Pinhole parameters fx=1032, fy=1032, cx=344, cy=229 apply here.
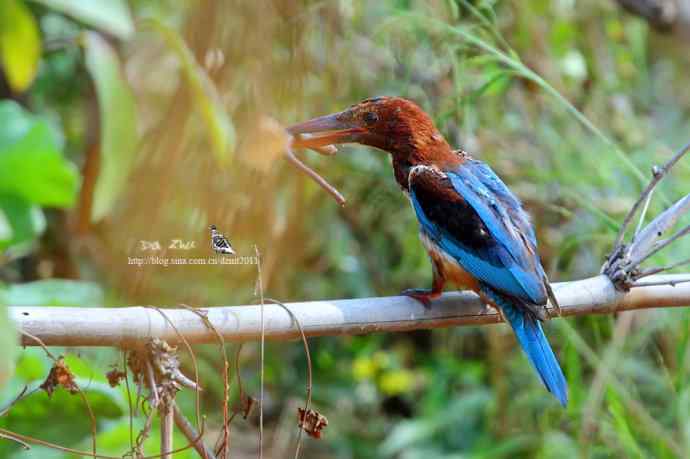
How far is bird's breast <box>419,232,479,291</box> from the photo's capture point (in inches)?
82.7

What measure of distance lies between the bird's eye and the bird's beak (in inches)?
0.8

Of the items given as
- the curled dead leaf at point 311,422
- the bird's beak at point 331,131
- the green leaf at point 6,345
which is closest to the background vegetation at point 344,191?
the bird's beak at point 331,131

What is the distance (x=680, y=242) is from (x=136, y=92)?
5.49 feet

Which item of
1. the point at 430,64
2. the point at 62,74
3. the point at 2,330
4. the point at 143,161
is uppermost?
the point at 62,74

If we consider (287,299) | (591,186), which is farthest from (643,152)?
(287,299)

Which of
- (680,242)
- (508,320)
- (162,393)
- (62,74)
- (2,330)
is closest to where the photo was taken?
(2,330)

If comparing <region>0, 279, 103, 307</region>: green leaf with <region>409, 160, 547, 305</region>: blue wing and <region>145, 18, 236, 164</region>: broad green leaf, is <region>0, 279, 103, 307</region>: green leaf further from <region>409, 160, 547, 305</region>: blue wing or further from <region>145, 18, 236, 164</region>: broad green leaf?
<region>409, 160, 547, 305</region>: blue wing

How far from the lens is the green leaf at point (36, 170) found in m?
2.78

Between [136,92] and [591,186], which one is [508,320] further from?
[591,186]

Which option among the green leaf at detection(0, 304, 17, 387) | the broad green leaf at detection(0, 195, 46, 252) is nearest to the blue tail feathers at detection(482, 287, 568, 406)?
the green leaf at detection(0, 304, 17, 387)

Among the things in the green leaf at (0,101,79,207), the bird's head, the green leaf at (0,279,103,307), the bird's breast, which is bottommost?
the bird's breast

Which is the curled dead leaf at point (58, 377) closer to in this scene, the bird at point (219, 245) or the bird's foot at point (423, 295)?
the bird at point (219, 245)

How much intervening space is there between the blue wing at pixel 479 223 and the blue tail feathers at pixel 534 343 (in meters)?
0.03

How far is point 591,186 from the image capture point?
3.78m
